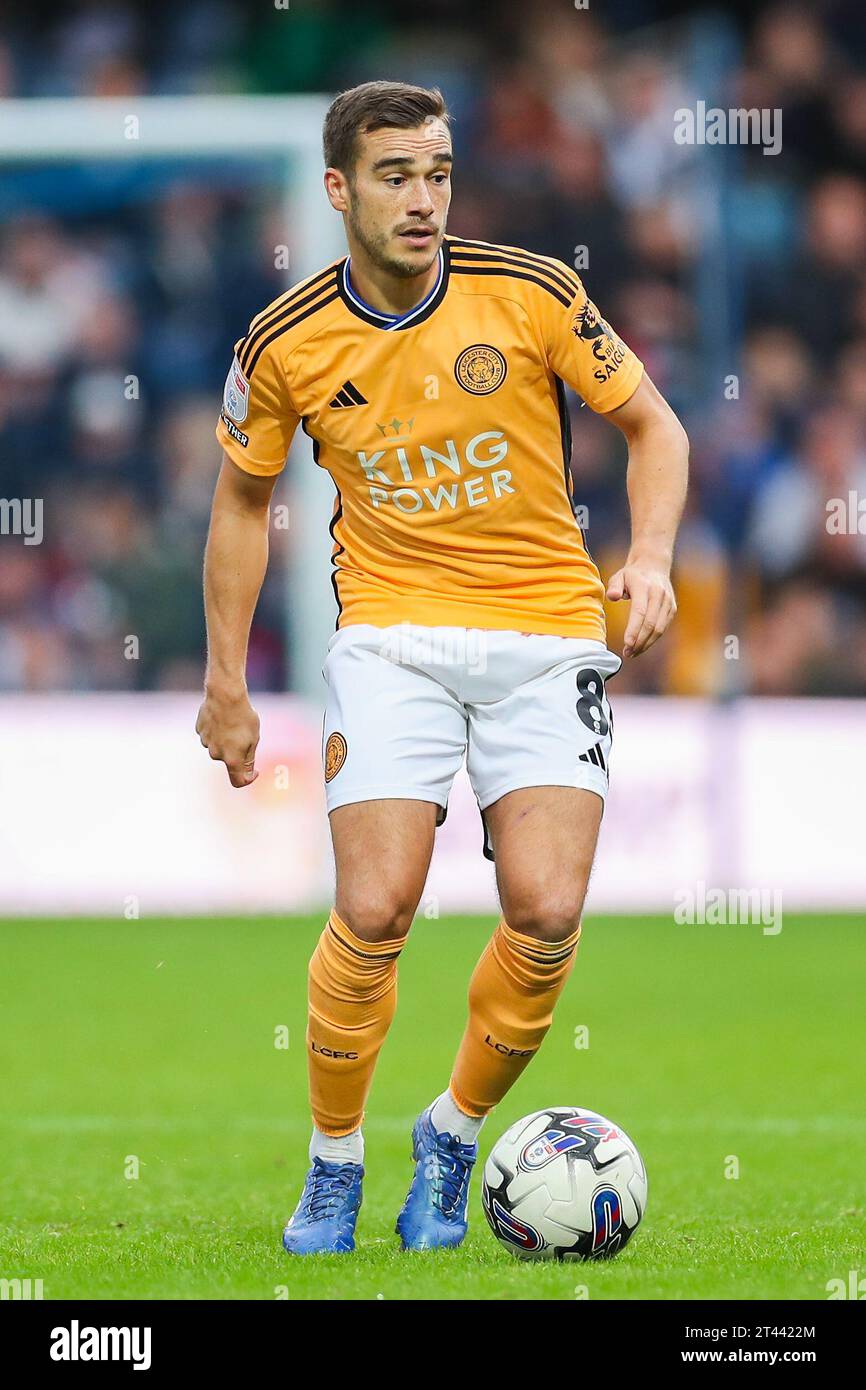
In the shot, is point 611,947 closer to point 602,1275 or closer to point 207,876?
point 207,876

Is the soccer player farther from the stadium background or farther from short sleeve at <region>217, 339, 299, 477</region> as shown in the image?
the stadium background

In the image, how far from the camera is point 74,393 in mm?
14648

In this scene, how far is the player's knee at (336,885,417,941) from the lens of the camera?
446cm

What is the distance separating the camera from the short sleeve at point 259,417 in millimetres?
4777

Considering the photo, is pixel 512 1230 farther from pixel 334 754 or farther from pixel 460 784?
pixel 460 784

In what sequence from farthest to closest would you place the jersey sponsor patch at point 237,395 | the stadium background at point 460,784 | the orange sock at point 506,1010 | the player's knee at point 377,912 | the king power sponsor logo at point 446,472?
1. the stadium background at point 460,784
2. the jersey sponsor patch at point 237,395
3. the king power sponsor logo at point 446,472
4. the orange sock at point 506,1010
5. the player's knee at point 377,912

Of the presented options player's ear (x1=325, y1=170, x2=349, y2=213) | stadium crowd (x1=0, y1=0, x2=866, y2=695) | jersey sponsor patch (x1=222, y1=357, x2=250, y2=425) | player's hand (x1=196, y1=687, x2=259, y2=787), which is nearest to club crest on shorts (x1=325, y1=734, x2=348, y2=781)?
player's hand (x1=196, y1=687, x2=259, y2=787)

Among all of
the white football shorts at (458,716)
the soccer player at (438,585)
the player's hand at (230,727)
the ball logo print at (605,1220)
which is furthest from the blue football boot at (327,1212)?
the player's hand at (230,727)

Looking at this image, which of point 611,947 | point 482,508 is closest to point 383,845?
point 482,508

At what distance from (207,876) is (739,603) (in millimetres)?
3743

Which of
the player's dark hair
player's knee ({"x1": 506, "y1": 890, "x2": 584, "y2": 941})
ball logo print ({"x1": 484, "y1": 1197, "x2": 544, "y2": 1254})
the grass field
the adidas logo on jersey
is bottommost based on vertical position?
the grass field

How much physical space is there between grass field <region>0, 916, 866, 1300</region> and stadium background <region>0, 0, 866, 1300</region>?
0.03 metres

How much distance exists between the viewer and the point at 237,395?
4855mm

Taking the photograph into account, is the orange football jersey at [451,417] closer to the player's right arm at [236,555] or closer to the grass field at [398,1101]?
the player's right arm at [236,555]
